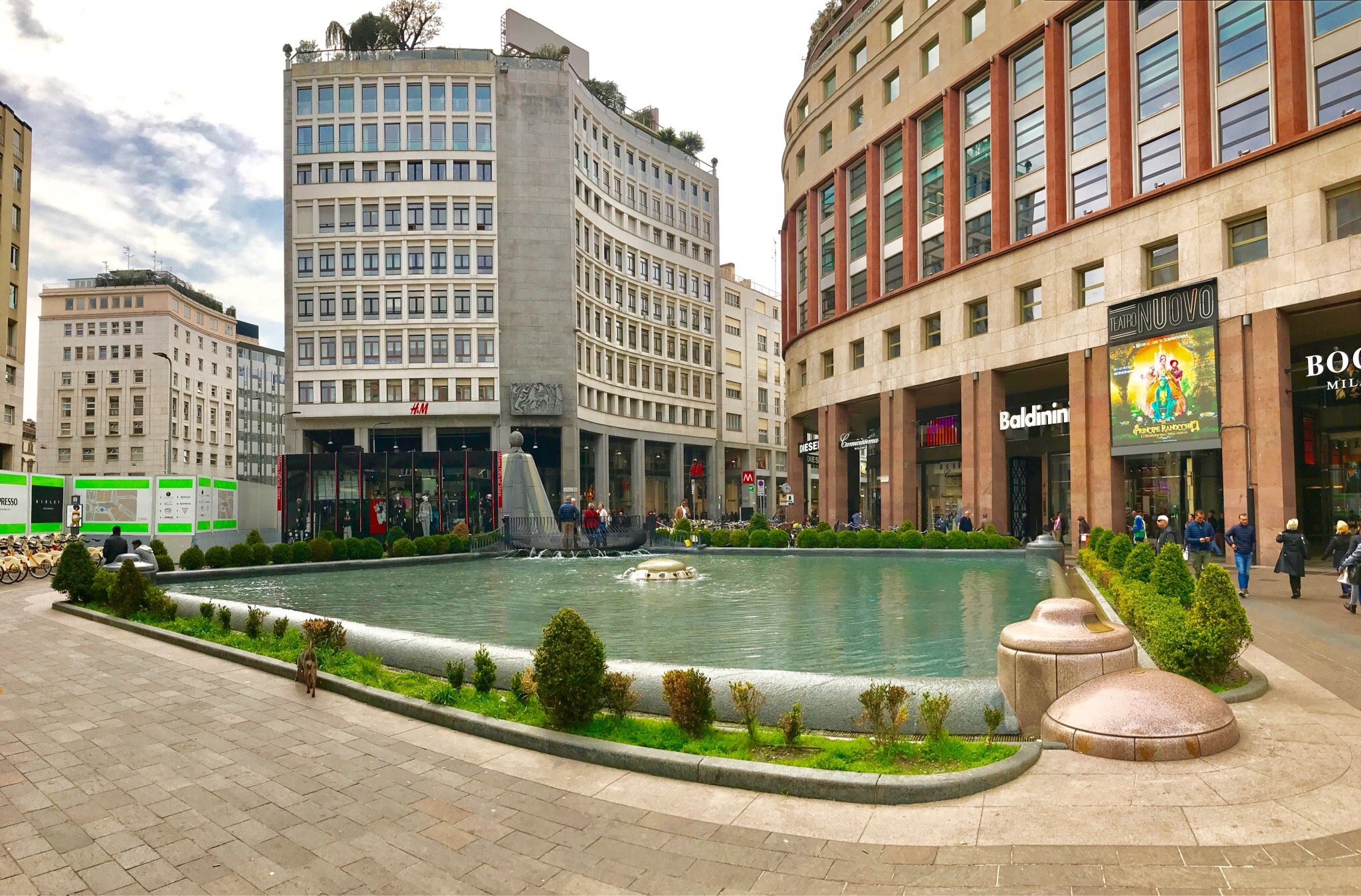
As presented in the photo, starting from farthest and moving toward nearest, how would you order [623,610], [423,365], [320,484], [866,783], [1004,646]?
1. [423,365]
2. [320,484]
3. [623,610]
4. [1004,646]
5. [866,783]

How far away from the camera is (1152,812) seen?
5.23m

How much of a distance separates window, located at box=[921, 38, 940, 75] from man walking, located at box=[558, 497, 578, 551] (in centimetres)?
2642

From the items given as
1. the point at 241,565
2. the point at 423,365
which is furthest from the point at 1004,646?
the point at 423,365

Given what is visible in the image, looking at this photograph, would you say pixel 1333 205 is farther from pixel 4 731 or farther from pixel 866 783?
pixel 4 731

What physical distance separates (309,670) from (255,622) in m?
3.66

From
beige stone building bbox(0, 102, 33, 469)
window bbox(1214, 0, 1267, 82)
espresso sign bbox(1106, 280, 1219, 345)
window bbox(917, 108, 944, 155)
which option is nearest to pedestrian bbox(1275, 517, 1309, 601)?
espresso sign bbox(1106, 280, 1219, 345)

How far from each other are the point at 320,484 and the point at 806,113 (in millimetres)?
35673

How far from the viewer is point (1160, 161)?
27719 mm

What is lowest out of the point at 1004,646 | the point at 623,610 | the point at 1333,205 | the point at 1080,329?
the point at 623,610

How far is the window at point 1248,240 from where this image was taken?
992 inches

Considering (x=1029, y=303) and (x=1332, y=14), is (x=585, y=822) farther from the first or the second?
(x=1029, y=303)

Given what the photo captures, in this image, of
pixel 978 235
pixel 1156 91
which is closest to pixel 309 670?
pixel 1156 91

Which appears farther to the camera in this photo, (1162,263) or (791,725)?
(1162,263)

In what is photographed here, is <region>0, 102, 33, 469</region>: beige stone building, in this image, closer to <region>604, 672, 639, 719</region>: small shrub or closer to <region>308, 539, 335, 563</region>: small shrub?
<region>308, 539, 335, 563</region>: small shrub
